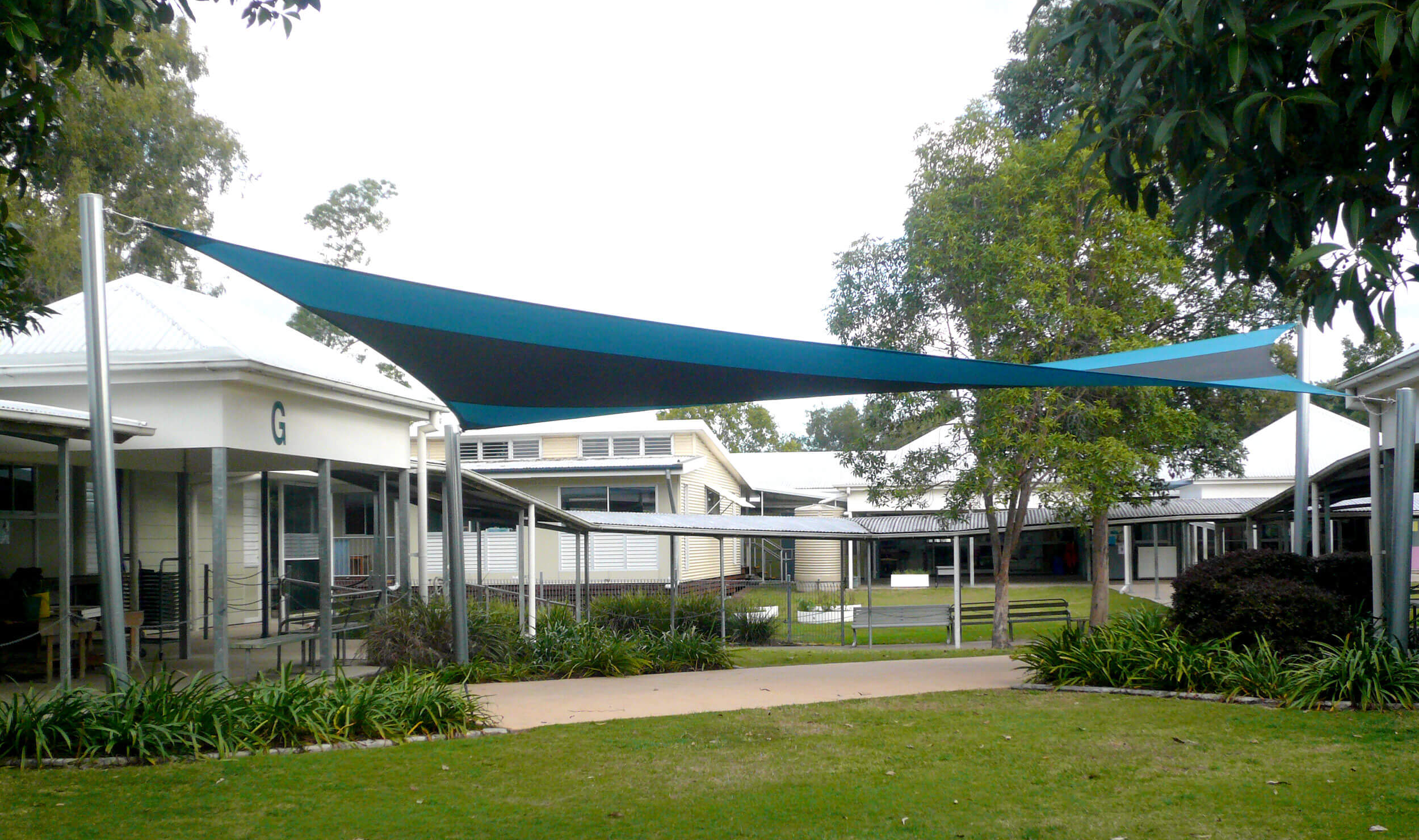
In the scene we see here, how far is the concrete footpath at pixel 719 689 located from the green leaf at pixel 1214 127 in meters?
6.07

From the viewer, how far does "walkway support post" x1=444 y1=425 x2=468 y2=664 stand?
402 inches

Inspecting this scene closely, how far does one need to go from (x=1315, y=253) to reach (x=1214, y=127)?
0.68 metres

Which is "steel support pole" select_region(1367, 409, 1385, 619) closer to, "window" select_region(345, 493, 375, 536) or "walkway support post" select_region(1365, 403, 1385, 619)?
"walkway support post" select_region(1365, 403, 1385, 619)

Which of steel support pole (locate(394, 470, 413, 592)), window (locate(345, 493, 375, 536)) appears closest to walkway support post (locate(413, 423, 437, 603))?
steel support pole (locate(394, 470, 413, 592))

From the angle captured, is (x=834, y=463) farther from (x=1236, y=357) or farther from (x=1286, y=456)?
(x=1236, y=357)

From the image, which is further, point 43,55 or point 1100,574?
point 1100,574

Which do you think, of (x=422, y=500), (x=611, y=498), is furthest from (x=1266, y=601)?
(x=611, y=498)

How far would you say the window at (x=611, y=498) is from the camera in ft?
78.2

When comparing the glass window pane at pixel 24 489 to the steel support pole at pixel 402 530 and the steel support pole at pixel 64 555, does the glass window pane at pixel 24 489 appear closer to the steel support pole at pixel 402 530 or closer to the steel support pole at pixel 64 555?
the steel support pole at pixel 402 530

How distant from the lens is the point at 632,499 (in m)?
23.9

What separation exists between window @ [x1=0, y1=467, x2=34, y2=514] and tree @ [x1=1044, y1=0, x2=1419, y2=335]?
12.3 meters

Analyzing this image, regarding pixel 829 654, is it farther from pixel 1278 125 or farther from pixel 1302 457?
pixel 1278 125

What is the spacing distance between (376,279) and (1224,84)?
4556 millimetres

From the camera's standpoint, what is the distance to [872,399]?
19.1 metres
